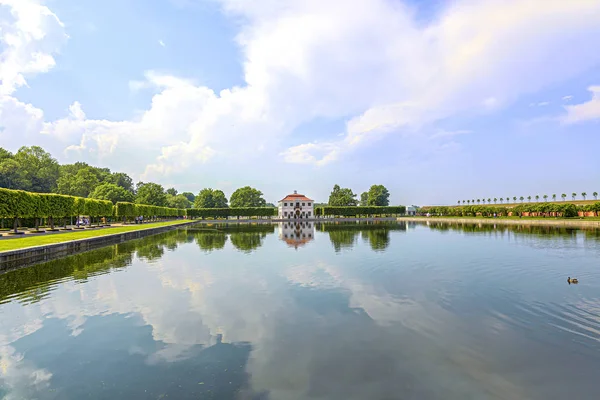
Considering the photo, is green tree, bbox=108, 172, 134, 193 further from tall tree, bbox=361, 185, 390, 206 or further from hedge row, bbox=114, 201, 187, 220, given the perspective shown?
tall tree, bbox=361, 185, 390, 206

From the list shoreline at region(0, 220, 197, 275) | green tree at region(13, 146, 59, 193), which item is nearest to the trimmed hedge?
shoreline at region(0, 220, 197, 275)

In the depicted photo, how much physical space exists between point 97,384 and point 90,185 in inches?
3369

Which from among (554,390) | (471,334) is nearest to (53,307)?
(471,334)

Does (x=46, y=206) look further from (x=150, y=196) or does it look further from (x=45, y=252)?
(x=150, y=196)

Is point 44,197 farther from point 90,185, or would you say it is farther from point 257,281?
point 90,185

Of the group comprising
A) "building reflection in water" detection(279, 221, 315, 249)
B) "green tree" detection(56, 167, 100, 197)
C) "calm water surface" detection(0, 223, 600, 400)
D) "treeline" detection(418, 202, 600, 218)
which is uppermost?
"green tree" detection(56, 167, 100, 197)

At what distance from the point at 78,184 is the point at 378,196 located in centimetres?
8205

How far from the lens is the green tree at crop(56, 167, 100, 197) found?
72.7 meters

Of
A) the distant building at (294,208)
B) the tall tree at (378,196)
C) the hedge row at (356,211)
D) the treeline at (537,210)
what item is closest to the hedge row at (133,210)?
the distant building at (294,208)

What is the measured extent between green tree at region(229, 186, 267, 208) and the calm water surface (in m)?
86.0

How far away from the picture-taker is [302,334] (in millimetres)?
7305

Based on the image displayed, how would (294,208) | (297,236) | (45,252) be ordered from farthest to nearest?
(294,208), (297,236), (45,252)

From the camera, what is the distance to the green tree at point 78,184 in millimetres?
72688

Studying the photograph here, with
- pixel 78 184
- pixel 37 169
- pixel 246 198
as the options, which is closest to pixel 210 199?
pixel 246 198
